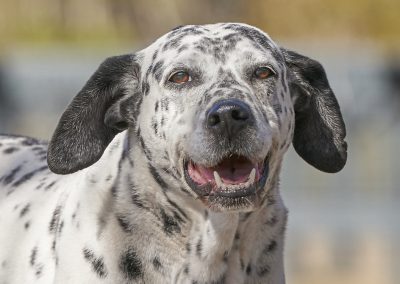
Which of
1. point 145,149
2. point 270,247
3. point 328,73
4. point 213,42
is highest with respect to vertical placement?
point 213,42

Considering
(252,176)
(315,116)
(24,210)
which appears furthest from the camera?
(24,210)

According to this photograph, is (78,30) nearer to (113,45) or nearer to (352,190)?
(113,45)

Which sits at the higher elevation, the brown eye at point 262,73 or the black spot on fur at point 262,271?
the brown eye at point 262,73

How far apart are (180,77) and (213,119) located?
1.27ft

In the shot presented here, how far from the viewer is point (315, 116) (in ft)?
25.3

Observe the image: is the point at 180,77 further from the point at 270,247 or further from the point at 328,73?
the point at 328,73

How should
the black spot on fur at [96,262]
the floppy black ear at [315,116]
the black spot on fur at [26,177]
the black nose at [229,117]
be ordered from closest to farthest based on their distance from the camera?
1. the black nose at [229,117]
2. the black spot on fur at [96,262]
3. the floppy black ear at [315,116]
4. the black spot on fur at [26,177]

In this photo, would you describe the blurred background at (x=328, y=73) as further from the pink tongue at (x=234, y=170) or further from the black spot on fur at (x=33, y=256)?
the pink tongue at (x=234, y=170)

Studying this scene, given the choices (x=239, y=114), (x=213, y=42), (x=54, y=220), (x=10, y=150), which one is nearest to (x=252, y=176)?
(x=239, y=114)

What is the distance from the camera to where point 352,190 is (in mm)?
17453

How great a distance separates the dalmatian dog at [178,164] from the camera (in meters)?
6.99

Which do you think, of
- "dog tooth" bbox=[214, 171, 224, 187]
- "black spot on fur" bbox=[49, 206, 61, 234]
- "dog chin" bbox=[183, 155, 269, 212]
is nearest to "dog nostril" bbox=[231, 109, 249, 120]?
"dog chin" bbox=[183, 155, 269, 212]

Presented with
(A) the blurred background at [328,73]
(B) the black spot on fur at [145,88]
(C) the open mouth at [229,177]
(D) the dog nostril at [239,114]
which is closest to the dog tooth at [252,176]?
(C) the open mouth at [229,177]

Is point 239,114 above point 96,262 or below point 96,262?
above
